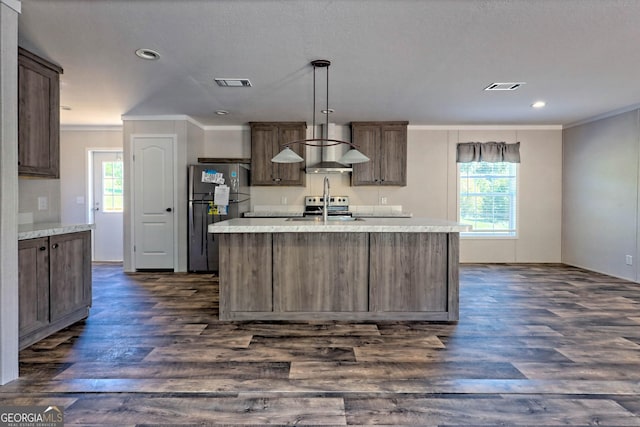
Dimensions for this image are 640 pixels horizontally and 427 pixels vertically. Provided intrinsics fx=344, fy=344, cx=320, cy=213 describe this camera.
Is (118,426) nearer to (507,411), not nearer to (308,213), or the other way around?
(507,411)

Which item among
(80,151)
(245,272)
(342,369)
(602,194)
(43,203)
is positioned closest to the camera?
(342,369)

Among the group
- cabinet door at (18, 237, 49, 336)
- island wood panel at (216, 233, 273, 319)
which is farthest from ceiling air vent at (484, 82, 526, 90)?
cabinet door at (18, 237, 49, 336)

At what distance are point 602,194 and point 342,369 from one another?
525 cm

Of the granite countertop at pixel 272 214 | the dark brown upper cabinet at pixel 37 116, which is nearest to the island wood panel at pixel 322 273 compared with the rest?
the dark brown upper cabinet at pixel 37 116

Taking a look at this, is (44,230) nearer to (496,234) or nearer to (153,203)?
(153,203)

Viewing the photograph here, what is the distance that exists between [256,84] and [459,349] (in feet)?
10.6

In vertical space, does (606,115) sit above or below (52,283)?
above

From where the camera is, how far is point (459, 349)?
A: 2520 mm

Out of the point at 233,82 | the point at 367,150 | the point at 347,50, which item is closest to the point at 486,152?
the point at 367,150

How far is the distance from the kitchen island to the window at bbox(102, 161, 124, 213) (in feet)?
14.0

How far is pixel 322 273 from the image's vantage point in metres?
3.13

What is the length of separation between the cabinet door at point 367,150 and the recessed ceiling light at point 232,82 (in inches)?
90.8

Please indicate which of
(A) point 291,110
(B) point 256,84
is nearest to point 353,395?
(B) point 256,84

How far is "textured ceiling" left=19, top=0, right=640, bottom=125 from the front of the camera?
7.51ft
